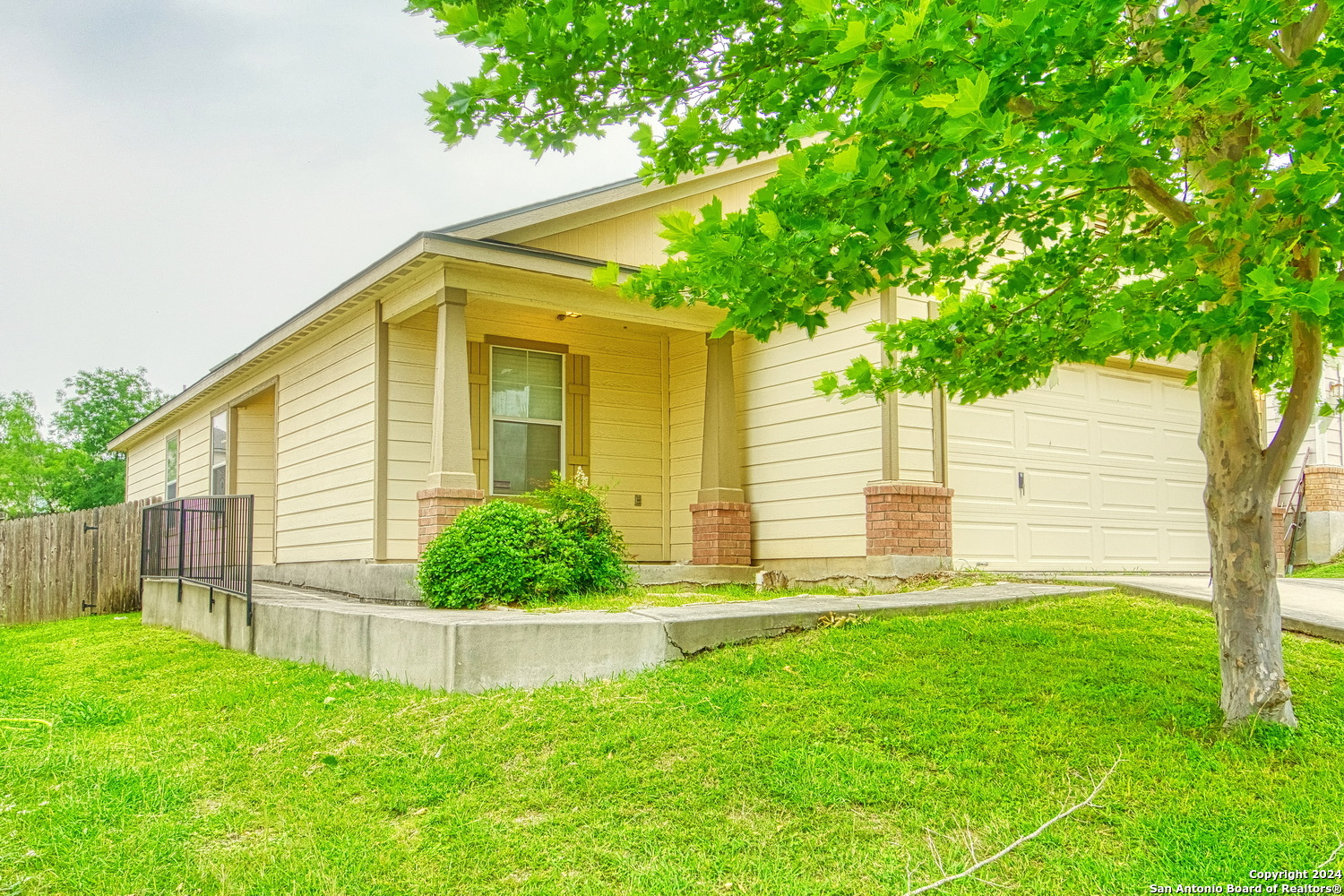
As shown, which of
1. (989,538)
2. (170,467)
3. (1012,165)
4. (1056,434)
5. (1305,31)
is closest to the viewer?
(1012,165)

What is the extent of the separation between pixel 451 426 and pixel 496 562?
83.6 inches

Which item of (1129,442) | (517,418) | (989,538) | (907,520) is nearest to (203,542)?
(517,418)

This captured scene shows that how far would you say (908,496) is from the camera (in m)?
9.42

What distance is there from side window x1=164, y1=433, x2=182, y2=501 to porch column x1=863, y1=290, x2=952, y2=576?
45.7 ft

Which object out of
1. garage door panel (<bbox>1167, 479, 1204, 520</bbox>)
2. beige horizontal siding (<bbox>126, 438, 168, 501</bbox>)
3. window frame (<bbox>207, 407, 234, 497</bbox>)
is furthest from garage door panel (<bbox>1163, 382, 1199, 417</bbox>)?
beige horizontal siding (<bbox>126, 438, 168, 501</bbox>)

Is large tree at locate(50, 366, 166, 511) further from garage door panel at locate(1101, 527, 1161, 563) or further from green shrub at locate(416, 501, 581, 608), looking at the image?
garage door panel at locate(1101, 527, 1161, 563)

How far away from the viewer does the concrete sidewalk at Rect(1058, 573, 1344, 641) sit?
680 cm

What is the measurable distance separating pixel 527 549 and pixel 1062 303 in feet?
14.5

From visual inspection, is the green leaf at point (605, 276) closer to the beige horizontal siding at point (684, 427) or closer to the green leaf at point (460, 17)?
the green leaf at point (460, 17)

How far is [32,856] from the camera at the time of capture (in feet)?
12.1

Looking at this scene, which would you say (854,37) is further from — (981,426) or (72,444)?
(72,444)

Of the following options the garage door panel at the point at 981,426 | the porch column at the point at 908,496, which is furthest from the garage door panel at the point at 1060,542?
the porch column at the point at 908,496

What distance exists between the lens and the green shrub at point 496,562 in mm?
7578

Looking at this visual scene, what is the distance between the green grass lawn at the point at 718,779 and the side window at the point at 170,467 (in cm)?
1291
